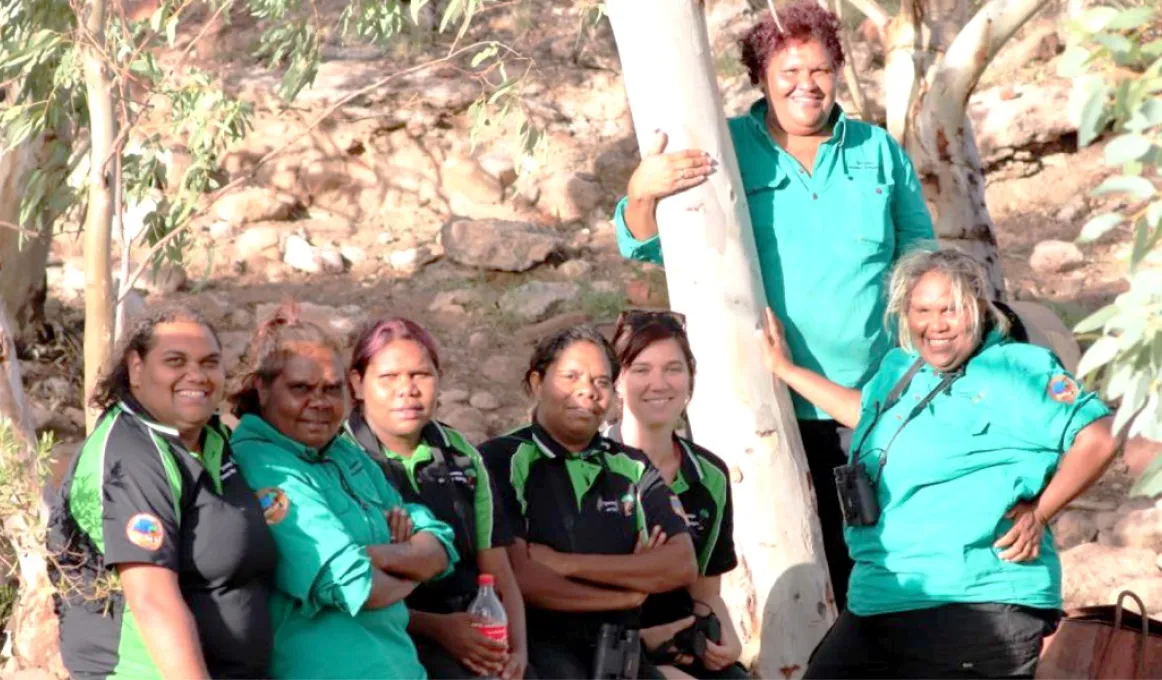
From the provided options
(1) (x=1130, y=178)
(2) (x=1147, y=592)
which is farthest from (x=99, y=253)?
(2) (x=1147, y=592)

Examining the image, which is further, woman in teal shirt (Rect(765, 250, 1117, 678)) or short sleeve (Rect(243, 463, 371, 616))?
woman in teal shirt (Rect(765, 250, 1117, 678))

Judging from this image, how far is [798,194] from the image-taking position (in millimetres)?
4879

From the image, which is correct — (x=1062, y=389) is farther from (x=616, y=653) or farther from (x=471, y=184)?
(x=471, y=184)

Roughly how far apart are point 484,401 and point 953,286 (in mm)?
5594

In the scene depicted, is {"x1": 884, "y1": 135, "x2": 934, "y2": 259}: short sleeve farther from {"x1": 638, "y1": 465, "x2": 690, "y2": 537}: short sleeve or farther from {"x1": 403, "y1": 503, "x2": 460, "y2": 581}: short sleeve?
{"x1": 403, "y1": 503, "x2": 460, "y2": 581}: short sleeve

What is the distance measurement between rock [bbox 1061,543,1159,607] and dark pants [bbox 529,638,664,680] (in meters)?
3.30

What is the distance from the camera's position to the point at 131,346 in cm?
393

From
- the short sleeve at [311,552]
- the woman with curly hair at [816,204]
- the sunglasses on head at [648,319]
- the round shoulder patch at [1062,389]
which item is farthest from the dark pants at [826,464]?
the short sleeve at [311,552]

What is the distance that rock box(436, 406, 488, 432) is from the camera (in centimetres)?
948

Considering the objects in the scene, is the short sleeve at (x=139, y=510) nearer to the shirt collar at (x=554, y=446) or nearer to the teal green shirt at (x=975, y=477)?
the shirt collar at (x=554, y=446)

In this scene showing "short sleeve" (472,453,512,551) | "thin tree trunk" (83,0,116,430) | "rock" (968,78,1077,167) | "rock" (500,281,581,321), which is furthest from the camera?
"rock" (968,78,1077,167)

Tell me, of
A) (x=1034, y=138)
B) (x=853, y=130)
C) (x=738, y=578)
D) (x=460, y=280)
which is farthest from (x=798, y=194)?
(x=1034, y=138)

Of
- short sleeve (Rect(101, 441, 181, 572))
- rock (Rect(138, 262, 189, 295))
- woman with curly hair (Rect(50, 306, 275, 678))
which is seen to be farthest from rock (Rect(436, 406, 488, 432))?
short sleeve (Rect(101, 441, 181, 572))

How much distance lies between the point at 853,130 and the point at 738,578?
125 centimetres
